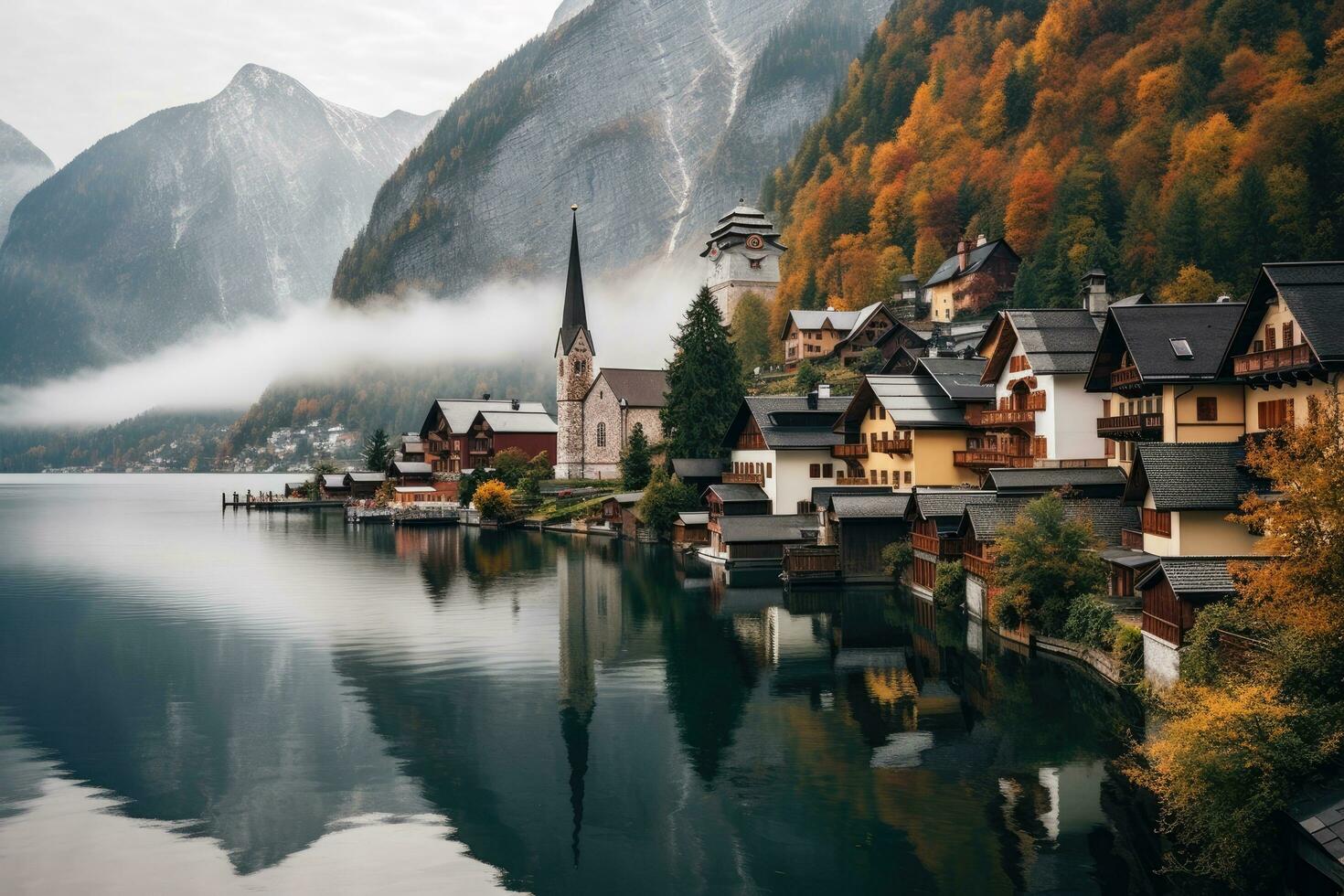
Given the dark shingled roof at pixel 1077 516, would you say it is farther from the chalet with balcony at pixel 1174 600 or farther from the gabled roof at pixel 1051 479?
the chalet with balcony at pixel 1174 600


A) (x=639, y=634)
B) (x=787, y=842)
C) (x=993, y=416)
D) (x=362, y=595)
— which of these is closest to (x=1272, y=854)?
(x=787, y=842)

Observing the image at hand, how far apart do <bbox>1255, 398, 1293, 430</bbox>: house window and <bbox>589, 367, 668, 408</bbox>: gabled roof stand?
8719cm

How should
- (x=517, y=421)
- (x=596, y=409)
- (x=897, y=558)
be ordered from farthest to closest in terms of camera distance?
1. (x=517, y=421)
2. (x=596, y=409)
3. (x=897, y=558)

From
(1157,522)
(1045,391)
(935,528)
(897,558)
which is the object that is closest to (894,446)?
(897,558)

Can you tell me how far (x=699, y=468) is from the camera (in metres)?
84.1

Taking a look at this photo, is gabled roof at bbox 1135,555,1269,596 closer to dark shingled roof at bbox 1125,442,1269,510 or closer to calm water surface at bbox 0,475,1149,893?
dark shingled roof at bbox 1125,442,1269,510

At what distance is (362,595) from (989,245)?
247ft

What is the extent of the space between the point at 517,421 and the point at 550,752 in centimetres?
11039

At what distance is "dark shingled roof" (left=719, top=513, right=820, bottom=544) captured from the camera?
6569 cm

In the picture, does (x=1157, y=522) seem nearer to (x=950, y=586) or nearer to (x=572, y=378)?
(x=950, y=586)

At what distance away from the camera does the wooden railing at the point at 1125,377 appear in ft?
141

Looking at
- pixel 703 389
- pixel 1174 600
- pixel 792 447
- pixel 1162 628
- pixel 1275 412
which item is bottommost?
pixel 1162 628

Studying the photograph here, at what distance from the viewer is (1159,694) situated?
95.1 feet

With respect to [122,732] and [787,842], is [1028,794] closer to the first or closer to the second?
[787,842]
